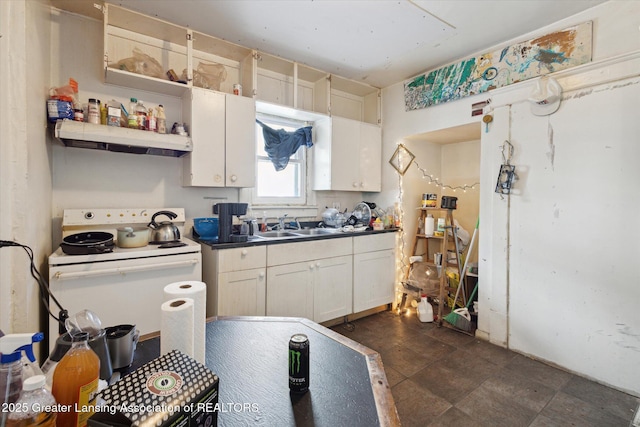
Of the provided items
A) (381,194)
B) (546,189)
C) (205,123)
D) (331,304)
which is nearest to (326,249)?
(331,304)

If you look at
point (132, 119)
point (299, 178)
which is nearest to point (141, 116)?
point (132, 119)

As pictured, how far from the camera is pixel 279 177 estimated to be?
10.6 ft

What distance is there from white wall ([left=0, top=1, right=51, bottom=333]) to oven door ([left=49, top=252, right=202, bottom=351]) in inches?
5.0

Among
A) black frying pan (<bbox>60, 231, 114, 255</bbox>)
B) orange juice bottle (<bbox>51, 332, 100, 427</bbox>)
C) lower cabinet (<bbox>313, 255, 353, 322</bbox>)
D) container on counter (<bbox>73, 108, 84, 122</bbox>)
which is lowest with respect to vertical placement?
lower cabinet (<bbox>313, 255, 353, 322</bbox>)

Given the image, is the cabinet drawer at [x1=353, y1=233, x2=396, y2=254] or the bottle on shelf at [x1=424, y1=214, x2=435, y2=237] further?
the bottle on shelf at [x1=424, y1=214, x2=435, y2=237]

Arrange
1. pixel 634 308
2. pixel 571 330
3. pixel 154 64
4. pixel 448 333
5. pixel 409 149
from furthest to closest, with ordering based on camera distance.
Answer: pixel 409 149 → pixel 448 333 → pixel 154 64 → pixel 571 330 → pixel 634 308

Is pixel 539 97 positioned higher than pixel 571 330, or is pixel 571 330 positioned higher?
pixel 539 97

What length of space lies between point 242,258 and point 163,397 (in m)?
1.80

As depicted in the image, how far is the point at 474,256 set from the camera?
3.50 meters

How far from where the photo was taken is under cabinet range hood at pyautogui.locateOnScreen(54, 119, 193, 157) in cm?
184

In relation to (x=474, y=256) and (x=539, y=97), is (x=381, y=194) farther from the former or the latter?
(x=539, y=97)

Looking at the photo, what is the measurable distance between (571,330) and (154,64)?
3.77 meters

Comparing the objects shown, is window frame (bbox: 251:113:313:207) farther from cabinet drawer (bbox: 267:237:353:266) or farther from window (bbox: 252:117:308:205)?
cabinet drawer (bbox: 267:237:353:266)

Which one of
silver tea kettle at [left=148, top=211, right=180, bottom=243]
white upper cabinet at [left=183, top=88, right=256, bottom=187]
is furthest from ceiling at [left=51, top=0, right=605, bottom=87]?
silver tea kettle at [left=148, top=211, right=180, bottom=243]
